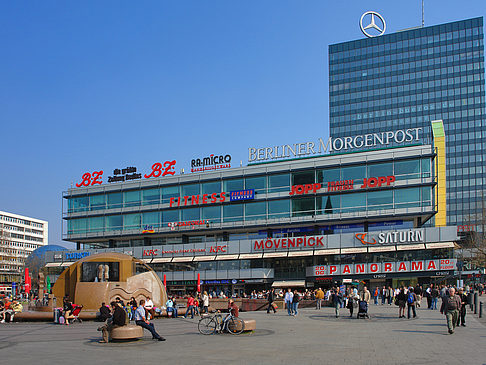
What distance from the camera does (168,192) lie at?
80.6m

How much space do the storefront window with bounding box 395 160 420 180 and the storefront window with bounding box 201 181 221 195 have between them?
24025 mm

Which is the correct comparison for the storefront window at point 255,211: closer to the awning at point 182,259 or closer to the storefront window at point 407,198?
the awning at point 182,259

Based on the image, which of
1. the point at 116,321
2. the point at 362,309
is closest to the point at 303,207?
the point at 362,309

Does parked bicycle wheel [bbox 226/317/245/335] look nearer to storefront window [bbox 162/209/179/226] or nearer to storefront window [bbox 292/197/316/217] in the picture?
storefront window [bbox 292/197/316/217]

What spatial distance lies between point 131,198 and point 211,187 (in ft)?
44.4

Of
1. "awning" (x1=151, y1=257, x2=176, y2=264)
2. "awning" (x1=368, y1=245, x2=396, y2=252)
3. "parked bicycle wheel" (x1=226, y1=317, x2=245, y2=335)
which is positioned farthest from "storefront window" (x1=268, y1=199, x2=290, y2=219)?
"parked bicycle wheel" (x1=226, y1=317, x2=245, y2=335)

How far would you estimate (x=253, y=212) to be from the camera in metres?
74.5

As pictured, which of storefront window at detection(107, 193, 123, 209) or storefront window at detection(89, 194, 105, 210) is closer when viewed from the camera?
storefront window at detection(107, 193, 123, 209)

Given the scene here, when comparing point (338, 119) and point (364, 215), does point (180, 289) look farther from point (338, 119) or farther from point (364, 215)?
point (338, 119)

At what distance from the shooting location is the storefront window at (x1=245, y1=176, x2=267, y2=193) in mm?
74188

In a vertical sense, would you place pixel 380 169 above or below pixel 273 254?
above

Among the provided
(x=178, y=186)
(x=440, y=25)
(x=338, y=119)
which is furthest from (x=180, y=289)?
(x=440, y=25)

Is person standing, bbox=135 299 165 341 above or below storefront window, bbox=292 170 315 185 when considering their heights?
below

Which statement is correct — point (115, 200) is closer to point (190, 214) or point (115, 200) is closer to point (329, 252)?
point (190, 214)
